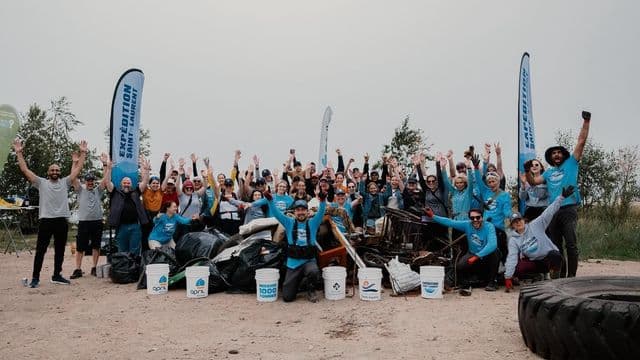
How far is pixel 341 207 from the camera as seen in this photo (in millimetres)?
7262

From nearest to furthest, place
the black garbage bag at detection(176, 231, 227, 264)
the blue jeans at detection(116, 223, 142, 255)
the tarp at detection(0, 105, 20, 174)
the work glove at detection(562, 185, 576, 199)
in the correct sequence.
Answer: the work glove at detection(562, 185, 576, 199), the black garbage bag at detection(176, 231, 227, 264), the blue jeans at detection(116, 223, 142, 255), the tarp at detection(0, 105, 20, 174)

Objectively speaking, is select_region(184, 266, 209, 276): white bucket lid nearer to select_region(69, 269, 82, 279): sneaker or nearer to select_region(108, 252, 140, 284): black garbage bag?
select_region(108, 252, 140, 284): black garbage bag

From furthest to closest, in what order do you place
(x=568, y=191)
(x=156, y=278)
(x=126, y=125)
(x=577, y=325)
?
(x=126, y=125) → (x=156, y=278) → (x=568, y=191) → (x=577, y=325)

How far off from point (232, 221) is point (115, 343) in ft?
13.0

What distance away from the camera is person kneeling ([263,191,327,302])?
6191mm

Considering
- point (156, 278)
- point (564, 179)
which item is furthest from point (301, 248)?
point (564, 179)

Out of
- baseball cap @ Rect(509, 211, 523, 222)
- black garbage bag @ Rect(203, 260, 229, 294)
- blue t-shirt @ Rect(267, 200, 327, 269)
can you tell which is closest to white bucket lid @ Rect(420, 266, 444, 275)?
baseball cap @ Rect(509, 211, 523, 222)

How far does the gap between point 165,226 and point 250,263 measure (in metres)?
1.91

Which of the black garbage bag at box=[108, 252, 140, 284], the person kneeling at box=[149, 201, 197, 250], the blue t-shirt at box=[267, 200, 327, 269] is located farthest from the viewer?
the person kneeling at box=[149, 201, 197, 250]

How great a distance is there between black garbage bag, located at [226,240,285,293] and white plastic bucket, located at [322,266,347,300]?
82 cm

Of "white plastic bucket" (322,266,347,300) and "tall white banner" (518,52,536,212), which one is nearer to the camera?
"white plastic bucket" (322,266,347,300)

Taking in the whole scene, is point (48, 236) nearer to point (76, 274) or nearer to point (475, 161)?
point (76, 274)

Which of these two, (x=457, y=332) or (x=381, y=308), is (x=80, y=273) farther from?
(x=457, y=332)

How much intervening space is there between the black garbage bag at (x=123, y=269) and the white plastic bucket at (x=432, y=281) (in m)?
4.32
